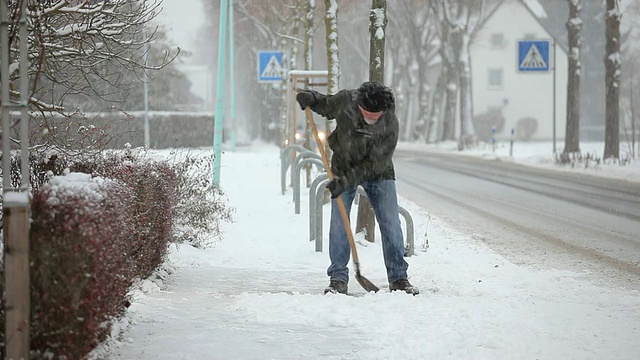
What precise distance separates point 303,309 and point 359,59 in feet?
185

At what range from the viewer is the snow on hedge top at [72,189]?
429 centimetres

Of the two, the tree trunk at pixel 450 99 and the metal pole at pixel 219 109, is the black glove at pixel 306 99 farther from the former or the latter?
the tree trunk at pixel 450 99

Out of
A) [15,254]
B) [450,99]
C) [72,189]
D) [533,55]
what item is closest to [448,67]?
[450,99]

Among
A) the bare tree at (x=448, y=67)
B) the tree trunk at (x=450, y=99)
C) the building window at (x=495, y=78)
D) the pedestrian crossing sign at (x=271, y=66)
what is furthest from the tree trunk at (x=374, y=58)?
the building window at (x=495, y=78)

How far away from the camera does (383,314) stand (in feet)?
19.5


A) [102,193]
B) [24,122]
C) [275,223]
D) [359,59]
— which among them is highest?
[359,59]

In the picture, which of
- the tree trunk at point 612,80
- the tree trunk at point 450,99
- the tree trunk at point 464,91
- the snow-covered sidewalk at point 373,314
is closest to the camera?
the snow-covered sidewalk at point 373,314

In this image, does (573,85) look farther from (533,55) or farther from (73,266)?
(73,266)

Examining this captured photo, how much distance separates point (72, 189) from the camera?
4449 millimetres

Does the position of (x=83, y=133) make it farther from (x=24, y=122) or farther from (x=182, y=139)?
(x=182, y=139)

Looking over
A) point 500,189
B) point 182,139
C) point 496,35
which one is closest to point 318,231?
point 500,189

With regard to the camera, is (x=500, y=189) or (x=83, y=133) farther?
(x=500, y=189)

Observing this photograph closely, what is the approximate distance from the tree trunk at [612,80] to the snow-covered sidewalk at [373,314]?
54.4ft

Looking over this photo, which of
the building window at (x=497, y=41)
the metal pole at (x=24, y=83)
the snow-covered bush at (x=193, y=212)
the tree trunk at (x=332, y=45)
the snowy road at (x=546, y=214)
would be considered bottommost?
the snowy road at (x=546, y=214)
